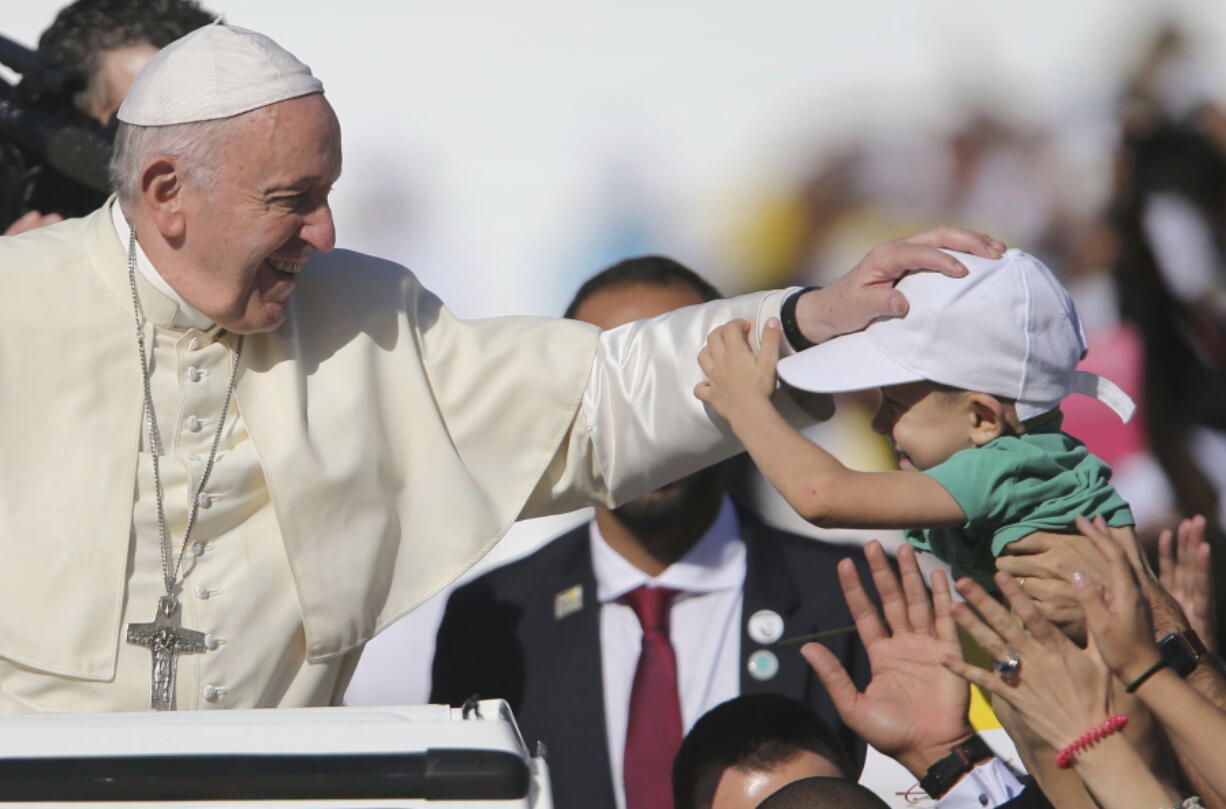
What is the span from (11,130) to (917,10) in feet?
8.85

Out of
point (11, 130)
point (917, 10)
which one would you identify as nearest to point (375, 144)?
point (11, 130)

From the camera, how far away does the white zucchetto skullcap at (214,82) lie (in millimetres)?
2938

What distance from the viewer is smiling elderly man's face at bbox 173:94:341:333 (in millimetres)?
2902

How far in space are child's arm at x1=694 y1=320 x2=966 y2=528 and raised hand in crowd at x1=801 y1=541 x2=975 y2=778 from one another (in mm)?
378

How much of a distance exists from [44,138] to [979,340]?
7.33ft

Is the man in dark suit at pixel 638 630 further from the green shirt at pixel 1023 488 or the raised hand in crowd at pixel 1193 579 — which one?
the green shirt at pixel 1023 488

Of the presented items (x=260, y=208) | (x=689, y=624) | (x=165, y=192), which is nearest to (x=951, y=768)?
(x=689, y=624)

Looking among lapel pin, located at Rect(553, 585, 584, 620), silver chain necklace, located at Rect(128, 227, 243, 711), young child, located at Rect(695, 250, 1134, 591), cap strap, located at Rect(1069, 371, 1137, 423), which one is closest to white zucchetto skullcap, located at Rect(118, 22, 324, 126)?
silver chain necklace, located at Rect(128, 227, 243, 711)

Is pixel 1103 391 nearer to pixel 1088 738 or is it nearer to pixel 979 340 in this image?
pixel 979 340

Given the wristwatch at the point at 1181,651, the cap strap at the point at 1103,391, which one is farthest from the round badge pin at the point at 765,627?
the wristwatch at the point at 1181,651

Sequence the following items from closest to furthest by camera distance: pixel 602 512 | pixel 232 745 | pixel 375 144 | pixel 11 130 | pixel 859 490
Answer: pixel 232 745 < pixel 859 490 < pixel 11 130 < pixel 602 512 < pixel 375 144

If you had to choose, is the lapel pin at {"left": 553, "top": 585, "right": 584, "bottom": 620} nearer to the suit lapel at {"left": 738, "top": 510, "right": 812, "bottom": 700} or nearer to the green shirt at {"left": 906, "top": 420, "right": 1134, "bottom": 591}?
the suit lapel at {"left": 738, "top": 510, "right": 812, "bottom": 700}

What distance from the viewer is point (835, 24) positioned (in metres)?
5.06

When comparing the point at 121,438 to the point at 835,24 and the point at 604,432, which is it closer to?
the point at 604,432
